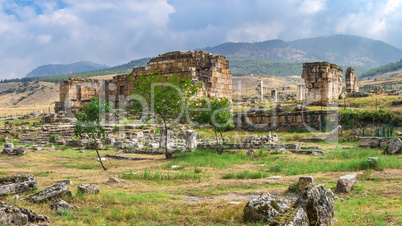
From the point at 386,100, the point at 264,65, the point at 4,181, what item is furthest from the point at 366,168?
the point at 264,65

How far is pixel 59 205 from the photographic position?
586 centimetres

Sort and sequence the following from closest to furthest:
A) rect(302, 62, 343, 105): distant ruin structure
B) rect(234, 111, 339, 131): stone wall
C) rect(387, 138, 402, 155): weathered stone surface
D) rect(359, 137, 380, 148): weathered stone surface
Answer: rect(387, 138, 402, 155): weathered stone surface
rect(359, 137, 380, 148): weathered stone surface
rect(234, 111, 339, 131): stone wall
rect(302, 62, 343, 105): distant ruin structure

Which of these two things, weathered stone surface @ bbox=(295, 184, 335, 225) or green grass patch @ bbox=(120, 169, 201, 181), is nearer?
weathered stone surface @ bbox=(295, 184, 335, 225)

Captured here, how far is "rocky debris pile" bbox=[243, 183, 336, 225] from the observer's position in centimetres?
418

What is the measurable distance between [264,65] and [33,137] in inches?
6216

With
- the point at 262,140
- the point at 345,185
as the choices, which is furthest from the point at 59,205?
the point at 262,140

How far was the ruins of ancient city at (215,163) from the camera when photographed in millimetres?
5578

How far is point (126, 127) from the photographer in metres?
23.9

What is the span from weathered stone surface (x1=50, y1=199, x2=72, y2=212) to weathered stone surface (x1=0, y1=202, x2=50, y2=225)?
2.03 feet

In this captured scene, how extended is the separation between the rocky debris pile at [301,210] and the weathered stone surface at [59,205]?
10.6ft

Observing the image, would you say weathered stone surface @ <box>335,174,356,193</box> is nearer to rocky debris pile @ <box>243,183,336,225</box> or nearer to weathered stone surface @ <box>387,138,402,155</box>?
rocky debris pile @ <box>243,183,336,225</box>

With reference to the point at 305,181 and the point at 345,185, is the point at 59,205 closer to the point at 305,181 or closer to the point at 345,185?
the point at 305,181

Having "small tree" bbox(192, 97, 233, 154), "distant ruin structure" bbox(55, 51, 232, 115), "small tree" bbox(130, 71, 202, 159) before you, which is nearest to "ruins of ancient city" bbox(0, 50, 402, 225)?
"distant ruin structure" bbox(55, 51, 232, 115)

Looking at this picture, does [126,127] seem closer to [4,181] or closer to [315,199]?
[4,181]
